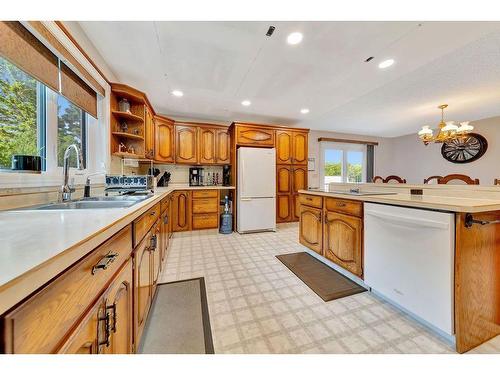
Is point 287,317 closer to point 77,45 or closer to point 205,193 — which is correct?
point 205,193

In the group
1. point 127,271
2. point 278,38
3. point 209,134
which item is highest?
point 278,38

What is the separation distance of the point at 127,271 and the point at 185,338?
2.13 feet

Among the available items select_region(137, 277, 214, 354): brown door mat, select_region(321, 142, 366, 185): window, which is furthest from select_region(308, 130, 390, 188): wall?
select_region(137, 277, 214, 354): brown door mat

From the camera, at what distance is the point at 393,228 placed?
4.73 feet

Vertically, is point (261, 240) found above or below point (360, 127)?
below

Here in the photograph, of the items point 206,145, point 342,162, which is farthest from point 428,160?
point 206,145

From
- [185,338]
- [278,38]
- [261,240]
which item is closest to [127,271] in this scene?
[185,338]

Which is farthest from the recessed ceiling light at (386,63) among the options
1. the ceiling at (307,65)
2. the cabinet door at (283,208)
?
the cabinet door at (283,208)

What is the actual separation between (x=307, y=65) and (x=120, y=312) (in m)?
2.72

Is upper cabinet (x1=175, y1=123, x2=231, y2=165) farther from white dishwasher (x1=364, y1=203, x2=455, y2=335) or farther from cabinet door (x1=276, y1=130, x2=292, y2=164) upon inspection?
white dishwasher (x1=364, y1=203, x2=455, y2=335)

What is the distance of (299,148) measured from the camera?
14.2 feet

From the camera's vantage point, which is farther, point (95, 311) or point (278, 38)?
point (278, 38)
